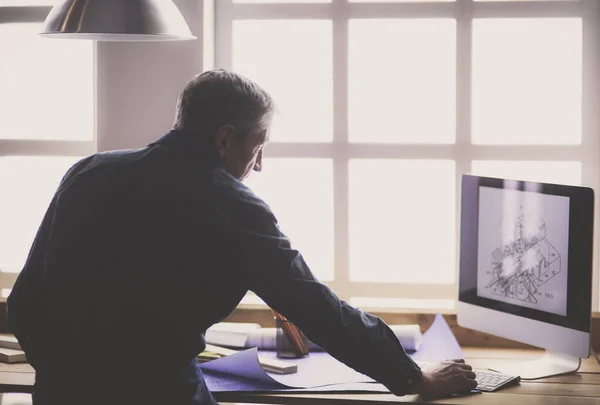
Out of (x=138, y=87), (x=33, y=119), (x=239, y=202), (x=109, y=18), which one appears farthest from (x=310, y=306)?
(x=33, y=119)

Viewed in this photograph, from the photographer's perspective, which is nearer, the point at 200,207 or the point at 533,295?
the point at 200,207

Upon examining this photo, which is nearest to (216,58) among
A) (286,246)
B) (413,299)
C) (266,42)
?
(266,42)

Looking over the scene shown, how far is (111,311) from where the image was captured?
192cm

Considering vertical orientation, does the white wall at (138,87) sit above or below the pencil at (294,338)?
above

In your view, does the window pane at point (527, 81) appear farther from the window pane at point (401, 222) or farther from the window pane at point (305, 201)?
the window pane at point (305, 201)

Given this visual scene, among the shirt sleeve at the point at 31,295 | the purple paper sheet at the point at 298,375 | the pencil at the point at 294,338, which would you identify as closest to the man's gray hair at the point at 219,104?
the shirt sleeve at the point at 31,295

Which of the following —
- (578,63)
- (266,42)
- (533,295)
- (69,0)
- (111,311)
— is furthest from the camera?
(266,42)

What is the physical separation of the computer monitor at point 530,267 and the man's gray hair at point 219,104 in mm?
861

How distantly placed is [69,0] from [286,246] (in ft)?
3.00

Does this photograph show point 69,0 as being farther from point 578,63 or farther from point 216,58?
point 578,63

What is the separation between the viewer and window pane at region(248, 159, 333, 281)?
10.7ft

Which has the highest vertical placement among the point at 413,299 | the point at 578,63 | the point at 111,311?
the point at 578,63

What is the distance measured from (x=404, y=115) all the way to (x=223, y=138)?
126 cm

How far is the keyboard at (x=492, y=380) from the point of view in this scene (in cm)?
231
